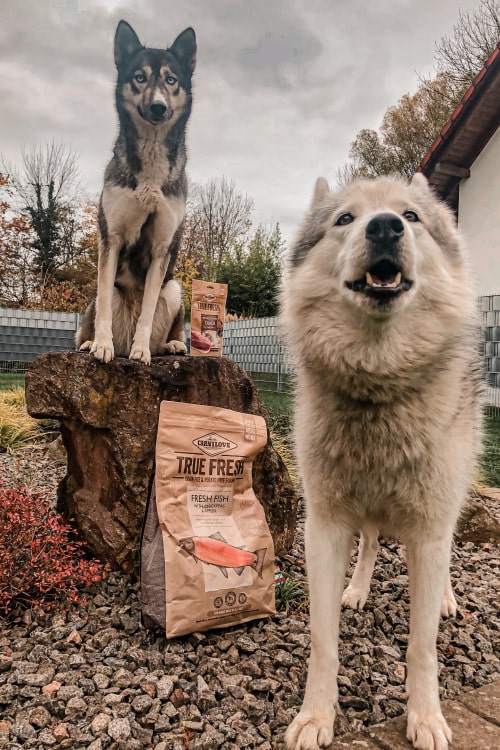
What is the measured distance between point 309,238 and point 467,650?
6.06 ft

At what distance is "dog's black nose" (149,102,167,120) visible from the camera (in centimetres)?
262

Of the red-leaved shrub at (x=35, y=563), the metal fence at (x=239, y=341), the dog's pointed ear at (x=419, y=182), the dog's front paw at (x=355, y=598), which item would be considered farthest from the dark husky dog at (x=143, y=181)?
the metal fence at (x=239, y=341)

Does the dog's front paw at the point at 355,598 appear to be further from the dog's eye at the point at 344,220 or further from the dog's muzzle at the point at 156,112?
the dog's muzzle at the point at 156,112

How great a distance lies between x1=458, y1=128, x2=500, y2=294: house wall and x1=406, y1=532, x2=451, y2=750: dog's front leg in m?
7.45

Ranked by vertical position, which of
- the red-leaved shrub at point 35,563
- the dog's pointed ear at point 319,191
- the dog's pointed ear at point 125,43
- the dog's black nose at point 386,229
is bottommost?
the red-leaved shrub at point 35,563

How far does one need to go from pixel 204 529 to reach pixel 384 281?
1266 mm

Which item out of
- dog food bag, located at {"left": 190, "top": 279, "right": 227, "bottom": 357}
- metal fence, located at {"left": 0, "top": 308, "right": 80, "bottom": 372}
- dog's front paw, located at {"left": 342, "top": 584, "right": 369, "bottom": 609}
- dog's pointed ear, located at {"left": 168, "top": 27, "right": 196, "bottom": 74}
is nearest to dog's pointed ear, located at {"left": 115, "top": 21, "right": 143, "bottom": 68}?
dog's pointed ear, located at {"left": 168, "top": 27, "right": 196, "bottom": 74}

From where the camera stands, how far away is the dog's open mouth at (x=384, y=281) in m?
1.65

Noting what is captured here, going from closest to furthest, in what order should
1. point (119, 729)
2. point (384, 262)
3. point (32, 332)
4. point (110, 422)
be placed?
point (119, 729) < point (384, 262) < point (110, 422) < point (32, 332)

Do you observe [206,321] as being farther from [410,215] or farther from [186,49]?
[410,215]

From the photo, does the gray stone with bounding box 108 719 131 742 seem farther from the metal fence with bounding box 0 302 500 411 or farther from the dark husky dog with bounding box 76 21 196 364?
the metal fence with bounding box 0 302 500 411

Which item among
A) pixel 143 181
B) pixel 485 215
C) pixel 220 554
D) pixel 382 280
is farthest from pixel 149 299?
pixel 485 215

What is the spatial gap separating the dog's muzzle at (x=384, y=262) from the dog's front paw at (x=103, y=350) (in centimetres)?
133

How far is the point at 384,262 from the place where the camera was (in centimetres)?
165
